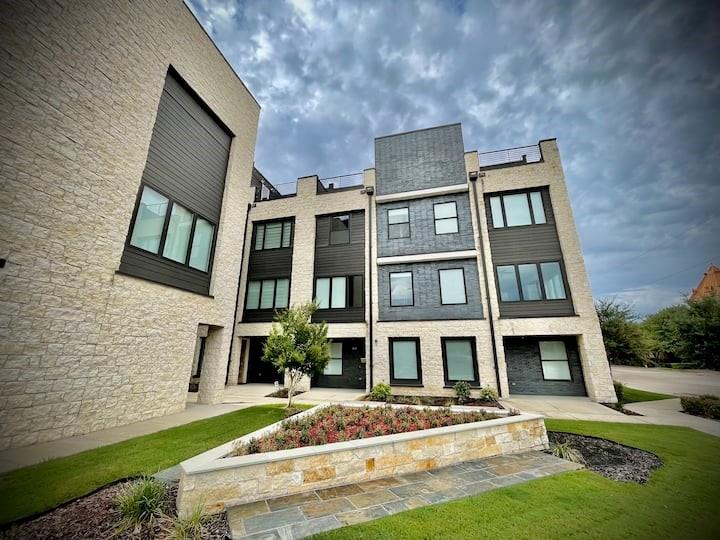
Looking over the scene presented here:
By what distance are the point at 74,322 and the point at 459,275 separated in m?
14.1

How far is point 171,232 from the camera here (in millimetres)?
9289

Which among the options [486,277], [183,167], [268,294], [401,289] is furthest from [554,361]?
[183,167]

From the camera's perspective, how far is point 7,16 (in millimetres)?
5609

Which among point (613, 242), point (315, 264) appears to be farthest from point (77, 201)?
point (613, 242)

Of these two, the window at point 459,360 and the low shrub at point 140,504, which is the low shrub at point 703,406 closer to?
the window at point 459,360

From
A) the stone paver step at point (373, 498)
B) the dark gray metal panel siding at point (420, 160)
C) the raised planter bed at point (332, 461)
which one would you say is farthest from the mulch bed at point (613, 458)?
the dark gray metal panel siding at point (420, 160)

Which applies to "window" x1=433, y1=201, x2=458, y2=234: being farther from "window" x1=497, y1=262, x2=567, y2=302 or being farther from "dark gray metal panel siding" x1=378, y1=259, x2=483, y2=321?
"window" x1=497, y1=262, x2=567, y2=302

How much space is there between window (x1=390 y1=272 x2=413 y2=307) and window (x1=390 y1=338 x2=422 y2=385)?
194cm

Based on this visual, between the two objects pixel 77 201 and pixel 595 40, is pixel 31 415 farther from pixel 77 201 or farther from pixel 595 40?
pixel 595 40

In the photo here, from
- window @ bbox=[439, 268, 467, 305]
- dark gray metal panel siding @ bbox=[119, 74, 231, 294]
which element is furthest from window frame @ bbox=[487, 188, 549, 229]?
dark gray metal panel siding @ bbox=[119, 74, 231, 294]

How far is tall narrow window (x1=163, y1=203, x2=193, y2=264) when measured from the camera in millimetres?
9172

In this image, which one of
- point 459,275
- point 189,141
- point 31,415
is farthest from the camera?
point 459,275

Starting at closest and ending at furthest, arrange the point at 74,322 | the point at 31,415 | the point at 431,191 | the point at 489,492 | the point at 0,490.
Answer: the point at 0,490 → the point at 489,492 → the point at 31,415 → the point at 74,322 → the point at 431,191

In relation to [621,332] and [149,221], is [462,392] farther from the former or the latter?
[621,332]
